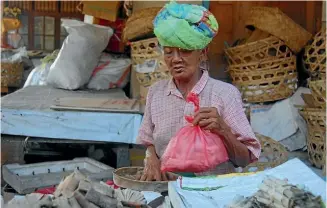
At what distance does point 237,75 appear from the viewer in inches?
161

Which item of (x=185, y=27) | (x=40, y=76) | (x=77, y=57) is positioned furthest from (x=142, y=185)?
(x=40, y=76)

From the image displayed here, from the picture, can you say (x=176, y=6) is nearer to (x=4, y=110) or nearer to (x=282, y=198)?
(x=282, y=198)

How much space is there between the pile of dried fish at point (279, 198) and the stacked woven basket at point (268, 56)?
2.51 meters

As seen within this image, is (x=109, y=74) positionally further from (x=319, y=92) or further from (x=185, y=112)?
(x=185, y=112)

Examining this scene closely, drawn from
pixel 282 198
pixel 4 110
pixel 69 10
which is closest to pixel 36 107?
pixel 4 110

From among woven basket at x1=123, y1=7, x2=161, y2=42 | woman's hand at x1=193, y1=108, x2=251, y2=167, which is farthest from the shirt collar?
woven basket at x1=123, y1=7, x2=161, y2=42

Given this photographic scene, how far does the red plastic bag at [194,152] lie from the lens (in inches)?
73.0

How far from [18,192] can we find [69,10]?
7.85 metres

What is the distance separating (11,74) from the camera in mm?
7246

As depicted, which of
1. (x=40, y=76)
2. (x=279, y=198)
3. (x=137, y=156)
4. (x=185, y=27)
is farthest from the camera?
(x=40, y=76)

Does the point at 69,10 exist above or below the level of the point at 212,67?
below

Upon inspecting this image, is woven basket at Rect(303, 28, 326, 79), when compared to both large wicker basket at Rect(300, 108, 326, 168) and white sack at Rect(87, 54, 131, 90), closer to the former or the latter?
large wicker basket at Rect(300, 108, 326, 168)

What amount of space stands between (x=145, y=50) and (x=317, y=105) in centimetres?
129

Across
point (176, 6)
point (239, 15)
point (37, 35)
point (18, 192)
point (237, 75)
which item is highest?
point (176, 6)
